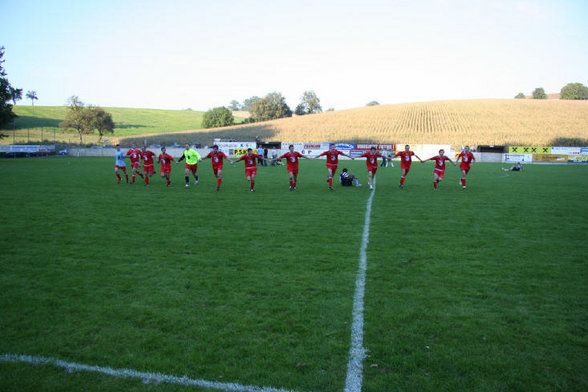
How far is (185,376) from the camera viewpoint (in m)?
3.63

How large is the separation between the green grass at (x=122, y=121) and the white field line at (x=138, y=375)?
5882 cm

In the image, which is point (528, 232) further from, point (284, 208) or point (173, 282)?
point (173, 282)

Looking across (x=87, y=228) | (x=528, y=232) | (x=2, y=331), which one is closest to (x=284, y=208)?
(x=87, y=228)

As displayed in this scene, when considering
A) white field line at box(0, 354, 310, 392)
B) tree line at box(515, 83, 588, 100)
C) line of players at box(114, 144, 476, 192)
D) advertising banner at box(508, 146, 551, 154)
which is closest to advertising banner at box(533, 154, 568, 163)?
advertising banner at box(508, 146, 551, 154)

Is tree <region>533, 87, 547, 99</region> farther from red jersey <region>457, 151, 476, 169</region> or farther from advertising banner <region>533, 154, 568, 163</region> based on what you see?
red jersey <region>457, 151, 476, 169</region>

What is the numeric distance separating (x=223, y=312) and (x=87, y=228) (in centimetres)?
583

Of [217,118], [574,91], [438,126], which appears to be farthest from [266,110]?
[574,91]

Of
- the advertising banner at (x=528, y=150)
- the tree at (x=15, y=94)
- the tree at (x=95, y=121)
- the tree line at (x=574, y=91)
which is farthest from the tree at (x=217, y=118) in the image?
the tree line at (x=574, y=91)

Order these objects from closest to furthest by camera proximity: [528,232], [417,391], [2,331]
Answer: [417,391], [2,331], [528,232]

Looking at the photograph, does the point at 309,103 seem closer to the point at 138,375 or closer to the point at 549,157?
the point at 549,157

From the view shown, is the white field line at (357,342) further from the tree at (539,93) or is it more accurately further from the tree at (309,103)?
the tree at (539,93)

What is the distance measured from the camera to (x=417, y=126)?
74312 mm

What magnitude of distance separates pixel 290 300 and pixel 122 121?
104 m

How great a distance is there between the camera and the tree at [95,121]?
6800 cm
